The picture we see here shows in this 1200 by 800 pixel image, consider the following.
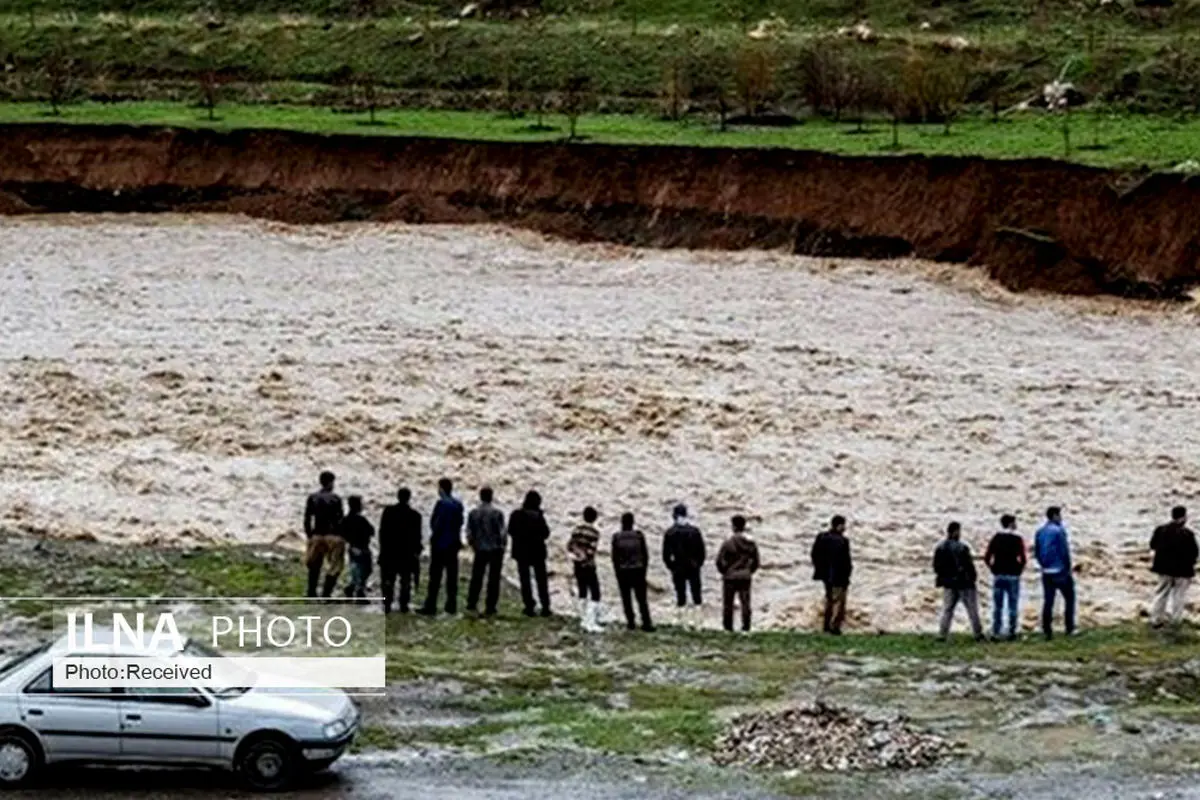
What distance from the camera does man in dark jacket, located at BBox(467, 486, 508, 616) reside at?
3025 centimetres

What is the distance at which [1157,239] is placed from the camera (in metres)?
53.1

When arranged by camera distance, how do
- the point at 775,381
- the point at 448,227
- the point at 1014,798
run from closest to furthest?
the point at 1014,798 < the point at 775,381 < the point at 448,227

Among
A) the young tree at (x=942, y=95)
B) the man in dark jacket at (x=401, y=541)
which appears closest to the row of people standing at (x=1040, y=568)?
the man in dark jacket at (x=401, y=541)

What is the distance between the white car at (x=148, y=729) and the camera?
22.4m

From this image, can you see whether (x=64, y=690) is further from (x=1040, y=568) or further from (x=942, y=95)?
(x=942, y=95)

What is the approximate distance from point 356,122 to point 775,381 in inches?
1005

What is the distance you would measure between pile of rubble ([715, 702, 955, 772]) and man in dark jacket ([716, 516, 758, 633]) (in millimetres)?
6075

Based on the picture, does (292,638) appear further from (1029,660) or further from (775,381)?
(775,381)

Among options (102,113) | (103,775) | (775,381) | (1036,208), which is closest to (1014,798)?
(103,775)

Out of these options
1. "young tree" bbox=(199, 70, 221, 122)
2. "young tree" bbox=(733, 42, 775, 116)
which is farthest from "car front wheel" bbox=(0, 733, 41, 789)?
"young tree" bbox=(199, 70, 221, 122)

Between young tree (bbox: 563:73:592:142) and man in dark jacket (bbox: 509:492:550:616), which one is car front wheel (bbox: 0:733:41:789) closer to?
man in dark jacket (bbox: 509:492:550:616)

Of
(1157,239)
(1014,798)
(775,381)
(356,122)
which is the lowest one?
(1014,798)

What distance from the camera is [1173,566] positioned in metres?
29.8

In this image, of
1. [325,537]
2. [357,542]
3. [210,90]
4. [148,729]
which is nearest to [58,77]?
[210,90]
